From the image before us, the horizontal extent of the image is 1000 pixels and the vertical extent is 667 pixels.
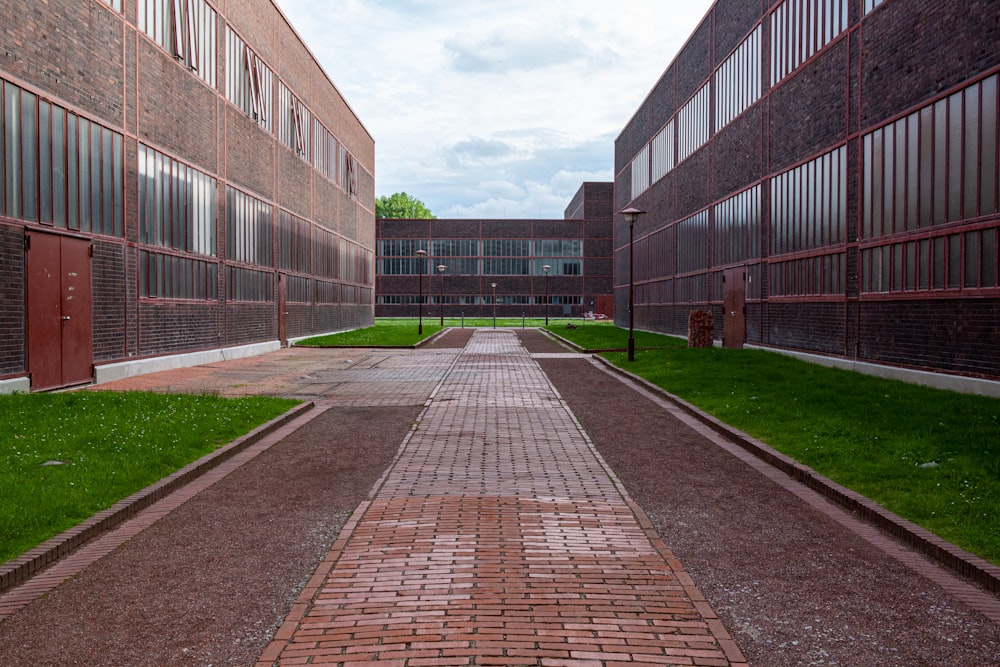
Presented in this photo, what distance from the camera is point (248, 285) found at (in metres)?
27.3

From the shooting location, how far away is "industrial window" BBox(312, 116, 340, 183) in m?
38.6

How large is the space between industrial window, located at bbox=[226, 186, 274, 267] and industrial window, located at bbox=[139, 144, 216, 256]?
63.7 inches

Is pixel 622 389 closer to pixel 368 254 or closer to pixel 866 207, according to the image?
pixel 866 207

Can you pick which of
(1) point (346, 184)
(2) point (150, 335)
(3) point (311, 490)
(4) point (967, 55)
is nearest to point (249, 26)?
(2) point (150, 335)

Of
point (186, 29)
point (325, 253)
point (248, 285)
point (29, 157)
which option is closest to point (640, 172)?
point (325, 253)

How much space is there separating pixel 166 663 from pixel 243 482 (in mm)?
4047

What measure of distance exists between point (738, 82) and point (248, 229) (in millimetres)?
18681

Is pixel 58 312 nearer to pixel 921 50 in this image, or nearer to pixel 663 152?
pixel 921 50

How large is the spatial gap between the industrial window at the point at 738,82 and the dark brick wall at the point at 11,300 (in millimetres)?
22275

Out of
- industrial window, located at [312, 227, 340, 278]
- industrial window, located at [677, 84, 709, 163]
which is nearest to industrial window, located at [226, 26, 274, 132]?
industrial window, located at [312, 227, 340, 278]

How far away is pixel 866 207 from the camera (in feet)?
58.5

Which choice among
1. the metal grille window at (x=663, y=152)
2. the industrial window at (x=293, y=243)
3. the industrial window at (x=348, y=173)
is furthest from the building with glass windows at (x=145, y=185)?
the metal grille window at (x=663, y=152)

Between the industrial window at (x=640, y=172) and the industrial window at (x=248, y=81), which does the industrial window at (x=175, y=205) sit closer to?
the industrial window at (x=248, y=81)

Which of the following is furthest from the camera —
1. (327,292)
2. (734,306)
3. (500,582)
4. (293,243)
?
(327,292)
